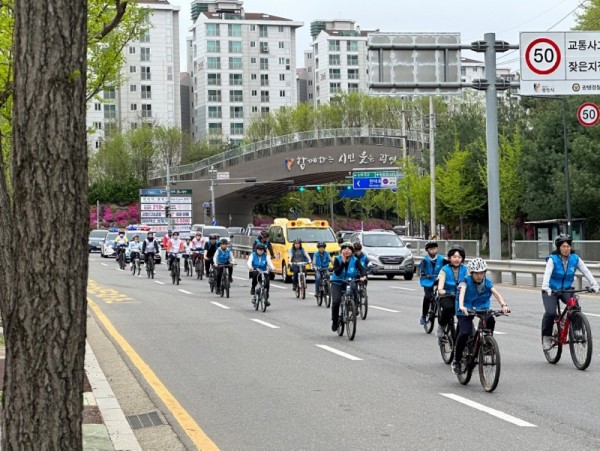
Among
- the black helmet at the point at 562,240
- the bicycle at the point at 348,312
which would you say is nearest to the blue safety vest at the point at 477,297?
the black helmet at the point at 562,240

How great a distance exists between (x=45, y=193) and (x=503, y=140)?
6230 cm

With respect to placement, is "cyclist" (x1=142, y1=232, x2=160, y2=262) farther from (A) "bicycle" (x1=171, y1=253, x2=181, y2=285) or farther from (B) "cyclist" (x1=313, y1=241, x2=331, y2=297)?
(B) "cyclist" (x1=313, y1=241, x2=331, y2=297)

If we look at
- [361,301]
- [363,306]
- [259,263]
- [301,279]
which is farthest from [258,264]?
[301,279]

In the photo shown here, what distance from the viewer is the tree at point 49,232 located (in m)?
4.75

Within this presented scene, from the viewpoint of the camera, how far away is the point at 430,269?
18.2m

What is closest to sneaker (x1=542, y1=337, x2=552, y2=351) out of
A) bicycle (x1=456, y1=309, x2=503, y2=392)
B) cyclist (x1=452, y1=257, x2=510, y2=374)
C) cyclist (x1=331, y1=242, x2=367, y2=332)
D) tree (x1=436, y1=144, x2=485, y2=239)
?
bicycle (x1=456, y1=309, x2=503, y2=392)

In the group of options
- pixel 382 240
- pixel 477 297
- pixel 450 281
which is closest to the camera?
pixel 477 297

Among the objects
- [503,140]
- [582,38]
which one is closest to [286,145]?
[503,140]

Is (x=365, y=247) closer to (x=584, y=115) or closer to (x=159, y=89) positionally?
(x=584, y=115)

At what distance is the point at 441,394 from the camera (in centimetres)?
1160

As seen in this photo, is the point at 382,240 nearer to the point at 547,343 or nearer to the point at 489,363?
the point at 547,343

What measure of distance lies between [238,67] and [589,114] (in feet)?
332

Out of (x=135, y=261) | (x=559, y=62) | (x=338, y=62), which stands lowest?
(x=135, y=261)

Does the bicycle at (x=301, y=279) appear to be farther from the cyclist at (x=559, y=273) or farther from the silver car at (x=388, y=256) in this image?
the cyclist at (x=559, y=273)
